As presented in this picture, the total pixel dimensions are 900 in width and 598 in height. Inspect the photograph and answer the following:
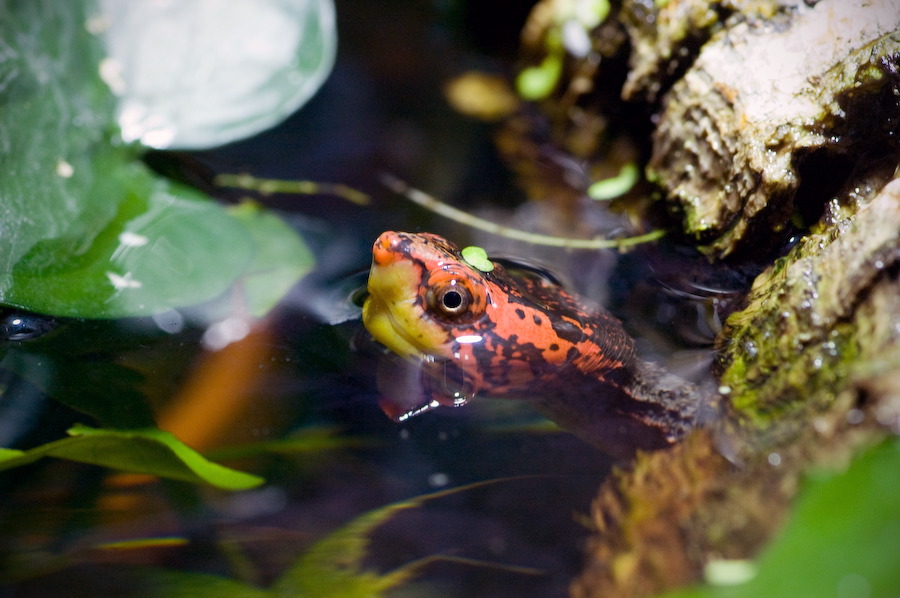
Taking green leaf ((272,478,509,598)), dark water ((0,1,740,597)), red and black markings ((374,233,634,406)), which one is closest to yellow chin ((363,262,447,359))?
red and black markings ((374,233,634,406))

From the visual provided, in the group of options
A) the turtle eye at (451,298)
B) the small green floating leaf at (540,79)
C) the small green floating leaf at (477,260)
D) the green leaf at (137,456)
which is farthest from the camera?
the small green floating leaf at (540,79)

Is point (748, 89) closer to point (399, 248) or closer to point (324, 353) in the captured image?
point (399, 248)

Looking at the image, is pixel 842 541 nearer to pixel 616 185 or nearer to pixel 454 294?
pixel 454 294

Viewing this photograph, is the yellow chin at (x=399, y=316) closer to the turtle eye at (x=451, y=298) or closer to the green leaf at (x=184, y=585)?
the turtle eye at (x=451, y=298)

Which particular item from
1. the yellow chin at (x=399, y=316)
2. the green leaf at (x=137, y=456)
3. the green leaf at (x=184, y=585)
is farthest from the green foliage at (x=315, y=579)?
the yellow chin at (x=399, y=316)

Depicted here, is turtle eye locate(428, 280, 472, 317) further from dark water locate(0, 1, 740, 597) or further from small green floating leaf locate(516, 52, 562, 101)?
small green floating leaf locate(516, 52, 562, 101)
